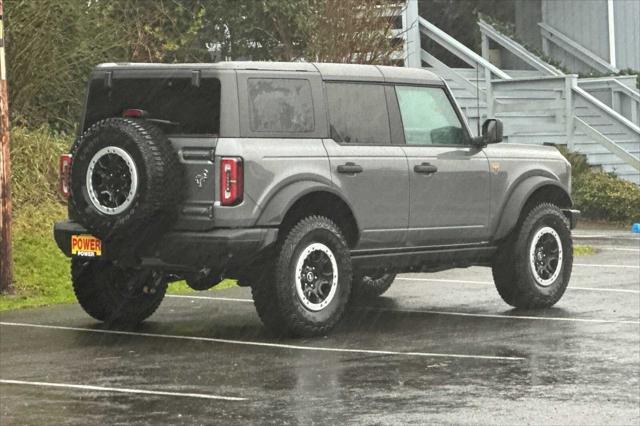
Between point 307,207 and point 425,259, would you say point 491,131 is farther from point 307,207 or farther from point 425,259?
point 307,207

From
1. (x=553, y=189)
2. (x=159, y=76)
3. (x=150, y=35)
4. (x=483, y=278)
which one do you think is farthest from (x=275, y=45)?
(x=159, y=76)

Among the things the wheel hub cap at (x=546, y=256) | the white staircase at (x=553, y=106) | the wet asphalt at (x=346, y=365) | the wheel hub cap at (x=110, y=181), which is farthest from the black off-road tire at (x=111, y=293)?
the white staircase at (x=553, y=106)

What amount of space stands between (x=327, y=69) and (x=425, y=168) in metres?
1.23

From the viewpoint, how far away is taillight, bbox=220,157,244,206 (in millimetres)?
12195

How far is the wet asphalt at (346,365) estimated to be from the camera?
9.30 meters

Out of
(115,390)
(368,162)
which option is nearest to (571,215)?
(368,162)

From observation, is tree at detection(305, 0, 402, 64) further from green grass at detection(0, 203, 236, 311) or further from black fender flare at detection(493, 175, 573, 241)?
black fender flare at detection(493, 175, 573, 241)

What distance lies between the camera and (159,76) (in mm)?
12766

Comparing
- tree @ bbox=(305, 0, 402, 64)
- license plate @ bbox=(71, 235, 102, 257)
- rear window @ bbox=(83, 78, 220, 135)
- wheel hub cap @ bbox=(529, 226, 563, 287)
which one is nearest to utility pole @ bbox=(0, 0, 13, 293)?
rear window @ bbox=(83, 78, 220, 135)

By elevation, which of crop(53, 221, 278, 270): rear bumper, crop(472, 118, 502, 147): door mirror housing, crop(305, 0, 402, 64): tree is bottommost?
crop(53, 221, 278, 270): rear bumper

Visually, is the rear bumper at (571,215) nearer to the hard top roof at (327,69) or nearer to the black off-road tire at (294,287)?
the hard top roof at (327,69)

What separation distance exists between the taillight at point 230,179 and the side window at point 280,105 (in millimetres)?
412

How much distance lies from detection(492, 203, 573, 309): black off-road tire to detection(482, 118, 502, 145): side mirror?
894 mm

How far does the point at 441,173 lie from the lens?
13.9 meters
